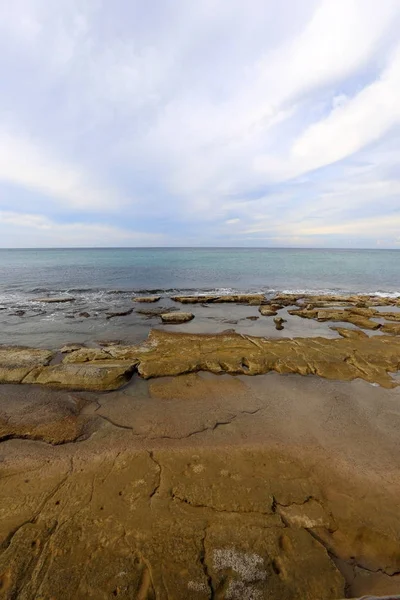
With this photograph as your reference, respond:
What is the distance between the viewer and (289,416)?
308 inches

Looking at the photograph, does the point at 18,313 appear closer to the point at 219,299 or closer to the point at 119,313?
the point at 119,313

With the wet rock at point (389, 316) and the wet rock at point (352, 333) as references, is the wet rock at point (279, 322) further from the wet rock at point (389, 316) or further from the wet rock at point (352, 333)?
the wet rock at point (389, 316)

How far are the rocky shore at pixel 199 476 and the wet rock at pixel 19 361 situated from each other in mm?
97

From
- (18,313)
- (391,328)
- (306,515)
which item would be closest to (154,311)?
(18,313)

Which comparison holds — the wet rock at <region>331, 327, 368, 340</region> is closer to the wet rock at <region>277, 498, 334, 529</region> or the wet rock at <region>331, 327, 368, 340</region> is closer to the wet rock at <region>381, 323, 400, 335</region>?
the wet rock at <region>381, 323, 400, 335</region>

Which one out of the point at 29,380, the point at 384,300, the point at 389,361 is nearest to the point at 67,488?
the point at 29,380

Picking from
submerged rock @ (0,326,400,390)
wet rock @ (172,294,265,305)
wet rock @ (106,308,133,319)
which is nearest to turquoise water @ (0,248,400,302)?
wet rock @ (172,294,265,305)

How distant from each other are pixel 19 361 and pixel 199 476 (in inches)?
368

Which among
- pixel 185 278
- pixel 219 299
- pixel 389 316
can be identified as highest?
pixel 219 299

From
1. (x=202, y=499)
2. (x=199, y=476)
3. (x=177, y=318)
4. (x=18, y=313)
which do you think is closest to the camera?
(x=202, y=499)

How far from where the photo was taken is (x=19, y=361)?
35.6ft

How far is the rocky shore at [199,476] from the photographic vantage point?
12.3 feet

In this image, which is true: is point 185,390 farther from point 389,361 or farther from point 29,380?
point 389,361

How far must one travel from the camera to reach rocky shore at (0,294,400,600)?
374 centimetres
